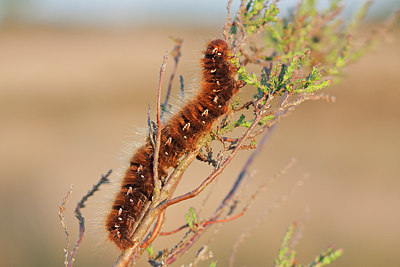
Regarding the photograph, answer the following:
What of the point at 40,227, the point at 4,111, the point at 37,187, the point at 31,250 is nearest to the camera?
the point at 31,250

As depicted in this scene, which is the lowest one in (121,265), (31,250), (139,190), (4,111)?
(121,265)

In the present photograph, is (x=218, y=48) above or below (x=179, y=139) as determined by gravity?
above

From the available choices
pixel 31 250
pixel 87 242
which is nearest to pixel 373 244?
pixel 87 242

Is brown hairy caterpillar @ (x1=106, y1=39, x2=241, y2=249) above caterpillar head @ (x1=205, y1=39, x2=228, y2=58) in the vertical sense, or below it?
below

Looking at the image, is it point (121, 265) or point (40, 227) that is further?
point (40, 227)

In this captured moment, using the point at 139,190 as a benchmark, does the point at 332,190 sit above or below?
above

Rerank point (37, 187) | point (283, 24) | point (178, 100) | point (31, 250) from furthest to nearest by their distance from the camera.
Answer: point (37, 187) < point (31, 250) < point (283, 24) < point (178, 100)

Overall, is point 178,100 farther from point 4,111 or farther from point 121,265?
point 4,111

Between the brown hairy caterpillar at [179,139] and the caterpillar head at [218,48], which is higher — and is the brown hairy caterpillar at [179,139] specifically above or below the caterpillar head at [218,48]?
below
